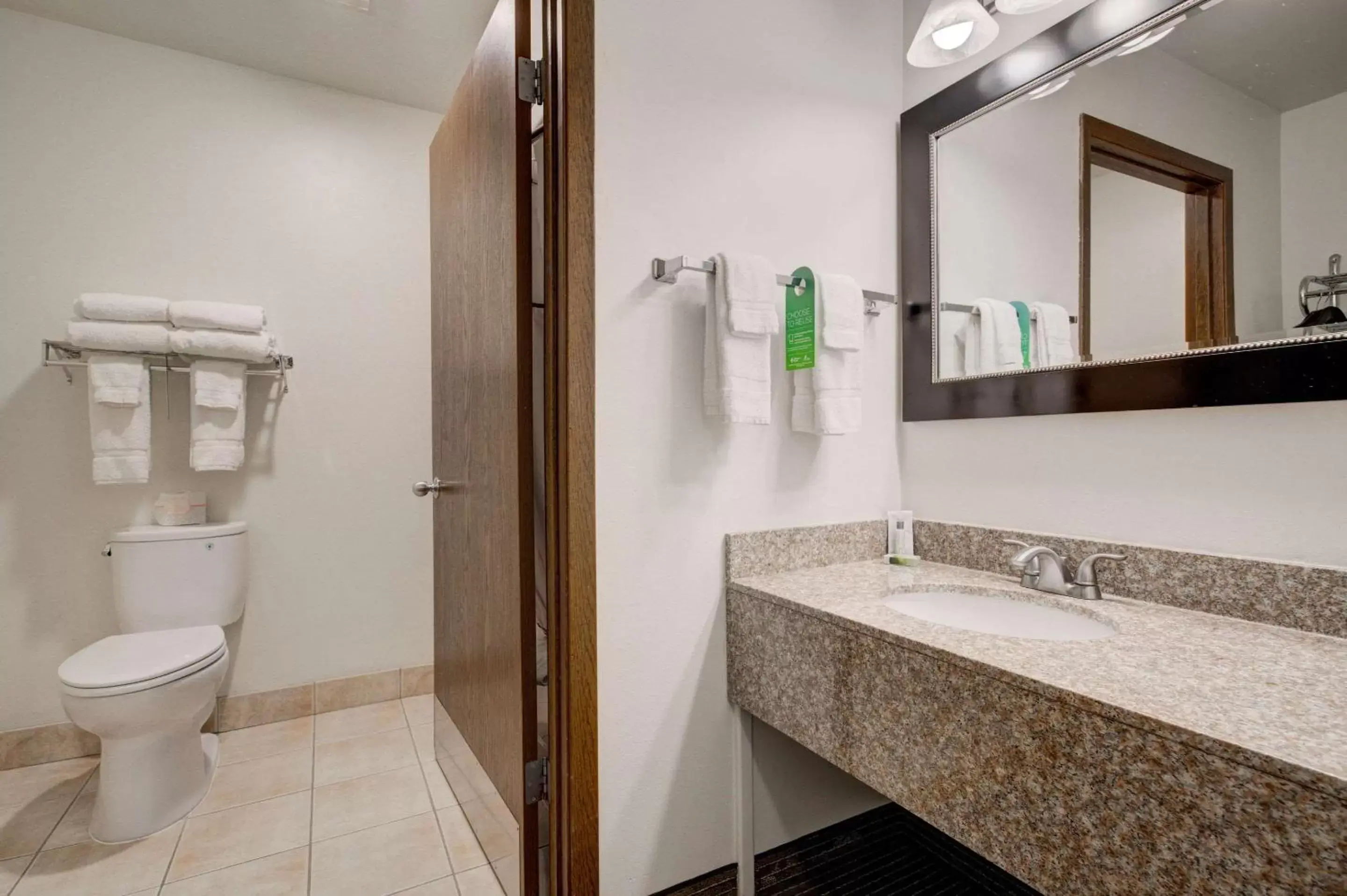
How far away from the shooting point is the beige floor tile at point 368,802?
1689 mm

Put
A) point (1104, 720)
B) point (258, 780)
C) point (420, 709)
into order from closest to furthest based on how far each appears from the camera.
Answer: point (1104, 720)
point (258, 780)
point (420, 709)

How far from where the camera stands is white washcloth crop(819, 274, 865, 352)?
1.33 m

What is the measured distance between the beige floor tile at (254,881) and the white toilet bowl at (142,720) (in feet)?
1.08

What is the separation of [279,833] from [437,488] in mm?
1002

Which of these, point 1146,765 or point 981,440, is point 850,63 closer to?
point 981,440

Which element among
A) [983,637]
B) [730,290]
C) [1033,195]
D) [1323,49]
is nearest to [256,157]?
[730,290]

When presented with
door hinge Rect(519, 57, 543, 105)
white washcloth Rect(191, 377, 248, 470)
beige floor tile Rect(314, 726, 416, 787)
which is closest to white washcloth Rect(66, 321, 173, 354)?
white washcloth Rect(191, 377, 248, 470)

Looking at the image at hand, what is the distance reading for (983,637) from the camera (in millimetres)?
935

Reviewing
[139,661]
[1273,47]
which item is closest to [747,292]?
[1273,47]

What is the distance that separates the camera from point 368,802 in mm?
1797

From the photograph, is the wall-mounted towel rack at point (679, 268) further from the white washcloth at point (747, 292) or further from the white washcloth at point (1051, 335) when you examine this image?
the white washcloth at point (1051, 335)

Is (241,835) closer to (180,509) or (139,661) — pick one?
(139,661)

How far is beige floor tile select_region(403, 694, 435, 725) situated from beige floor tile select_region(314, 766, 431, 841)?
0.37 meters

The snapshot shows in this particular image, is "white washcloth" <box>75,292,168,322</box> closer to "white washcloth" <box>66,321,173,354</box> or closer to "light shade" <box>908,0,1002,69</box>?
"white washcloth" <box>66,321,173,354</box>
